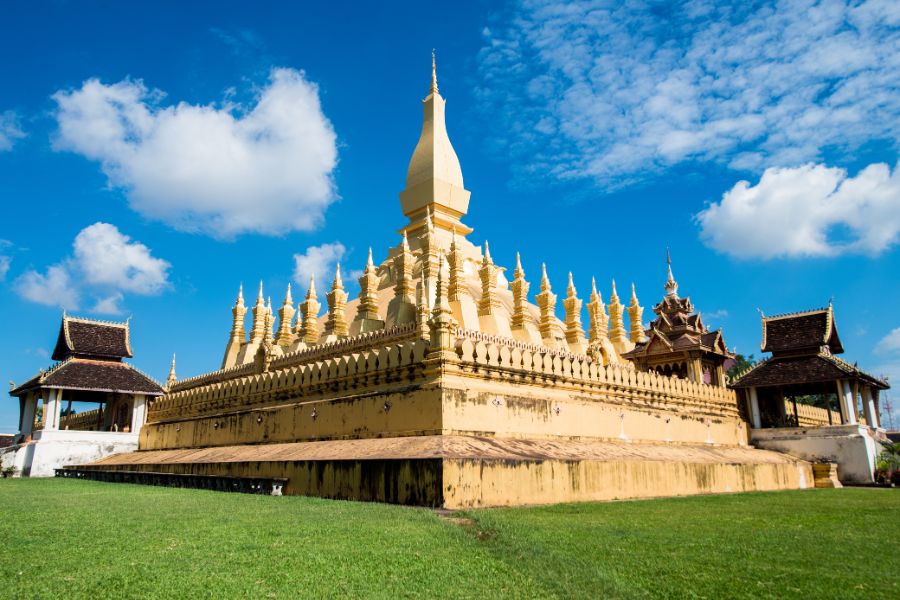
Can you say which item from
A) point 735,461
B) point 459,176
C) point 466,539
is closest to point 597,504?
point 466,539

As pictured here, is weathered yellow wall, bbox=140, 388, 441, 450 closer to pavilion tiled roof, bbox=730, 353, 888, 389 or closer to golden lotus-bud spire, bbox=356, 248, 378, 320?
golden lotus-bud spire, bbox=356, 248, 378, 320

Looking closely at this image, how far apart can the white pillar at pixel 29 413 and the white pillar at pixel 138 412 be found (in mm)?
5105

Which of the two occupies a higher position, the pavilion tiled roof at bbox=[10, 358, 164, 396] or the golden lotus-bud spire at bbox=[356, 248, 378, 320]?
the golden lotus-bud spire at bbox=[356, 248, 378, 320]

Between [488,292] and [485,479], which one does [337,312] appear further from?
[485,479]

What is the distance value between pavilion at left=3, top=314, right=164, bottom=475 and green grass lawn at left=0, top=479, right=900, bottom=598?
1817cm

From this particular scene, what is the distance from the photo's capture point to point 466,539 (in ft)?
24.2

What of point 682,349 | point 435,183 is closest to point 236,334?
point 435,183

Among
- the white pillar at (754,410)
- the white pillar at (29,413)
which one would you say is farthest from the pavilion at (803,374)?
the white pillar at (29,413)

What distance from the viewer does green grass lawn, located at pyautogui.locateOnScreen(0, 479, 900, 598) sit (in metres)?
5.16

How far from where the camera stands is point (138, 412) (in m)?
28.8

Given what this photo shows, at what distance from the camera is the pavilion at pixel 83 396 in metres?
26.0

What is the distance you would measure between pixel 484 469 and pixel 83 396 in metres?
28.1

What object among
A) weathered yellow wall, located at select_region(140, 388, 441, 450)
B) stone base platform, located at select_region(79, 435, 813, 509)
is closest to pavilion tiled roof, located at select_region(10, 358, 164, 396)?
weathered yellow wall, located at select_region(140, 388, 441, 450)

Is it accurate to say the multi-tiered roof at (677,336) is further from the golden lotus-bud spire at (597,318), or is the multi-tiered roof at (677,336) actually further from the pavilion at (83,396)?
the pavilion at (83,396)
